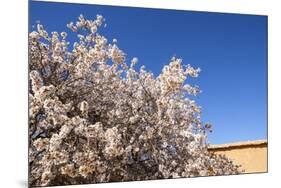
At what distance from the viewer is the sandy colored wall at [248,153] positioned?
4.94m

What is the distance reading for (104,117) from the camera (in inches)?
179

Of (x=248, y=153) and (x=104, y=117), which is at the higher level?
(x=104, y=117)

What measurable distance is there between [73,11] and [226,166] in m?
1.79

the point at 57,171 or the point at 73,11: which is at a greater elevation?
the point at 73,11

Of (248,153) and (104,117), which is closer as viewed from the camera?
(104,117)

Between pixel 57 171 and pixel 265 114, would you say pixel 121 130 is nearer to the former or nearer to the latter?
pixel 57 171

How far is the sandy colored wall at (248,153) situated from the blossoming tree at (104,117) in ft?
0.27

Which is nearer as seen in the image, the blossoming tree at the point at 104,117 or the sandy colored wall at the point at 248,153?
the blossoming tree at the point at 104,117

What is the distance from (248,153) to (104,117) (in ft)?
4.28

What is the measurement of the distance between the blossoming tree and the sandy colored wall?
3.2 inches

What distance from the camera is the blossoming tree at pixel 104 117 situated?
4.33 m

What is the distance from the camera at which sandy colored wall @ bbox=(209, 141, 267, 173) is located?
4.94 metres

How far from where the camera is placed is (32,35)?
14.1 feet
